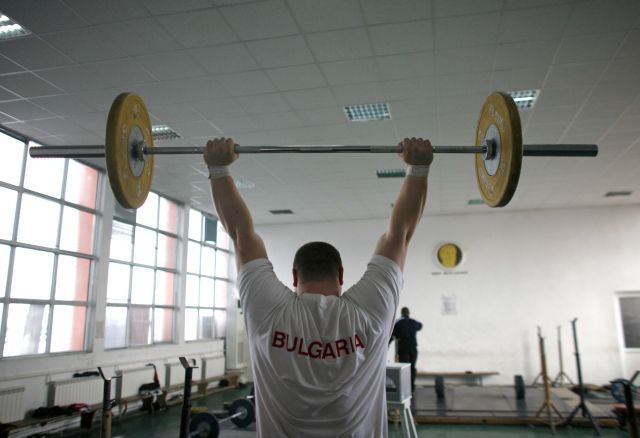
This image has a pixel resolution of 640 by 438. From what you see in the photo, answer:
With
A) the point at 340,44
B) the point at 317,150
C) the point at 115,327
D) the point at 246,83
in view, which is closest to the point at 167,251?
the point at 115,327

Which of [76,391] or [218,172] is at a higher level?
[218,172]

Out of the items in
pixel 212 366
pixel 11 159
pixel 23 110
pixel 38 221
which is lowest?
pixel 212 366

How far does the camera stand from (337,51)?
3.61 metres

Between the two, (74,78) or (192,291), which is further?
(192,291)

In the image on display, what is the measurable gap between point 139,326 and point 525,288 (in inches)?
260

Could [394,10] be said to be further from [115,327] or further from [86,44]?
[115,327]

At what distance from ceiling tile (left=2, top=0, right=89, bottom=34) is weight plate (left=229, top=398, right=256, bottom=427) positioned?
157 inches

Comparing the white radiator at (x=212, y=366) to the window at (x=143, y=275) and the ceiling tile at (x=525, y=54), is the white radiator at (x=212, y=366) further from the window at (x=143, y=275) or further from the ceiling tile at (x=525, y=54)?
the ceiling tile at (x=525, y=54)

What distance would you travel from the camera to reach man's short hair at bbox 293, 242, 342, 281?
1025 mm

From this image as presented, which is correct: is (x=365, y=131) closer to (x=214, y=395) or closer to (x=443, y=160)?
(x=443, y=160)

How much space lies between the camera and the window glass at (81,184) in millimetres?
5941

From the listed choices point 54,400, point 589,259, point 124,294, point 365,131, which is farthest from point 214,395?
point 589,259

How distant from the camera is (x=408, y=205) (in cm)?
116

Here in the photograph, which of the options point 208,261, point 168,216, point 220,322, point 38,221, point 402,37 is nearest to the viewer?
point 402,37
